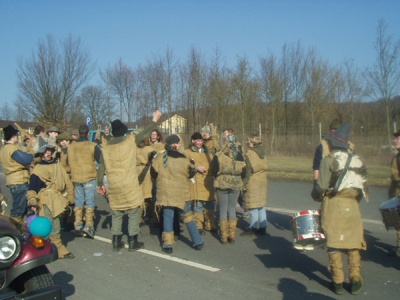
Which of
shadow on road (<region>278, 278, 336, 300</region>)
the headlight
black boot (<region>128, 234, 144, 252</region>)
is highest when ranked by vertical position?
the headlight

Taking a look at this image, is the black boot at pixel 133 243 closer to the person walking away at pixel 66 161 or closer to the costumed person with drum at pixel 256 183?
the costumed person with drum at pixel 256 183

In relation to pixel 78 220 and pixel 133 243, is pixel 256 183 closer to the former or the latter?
pixel 133 243

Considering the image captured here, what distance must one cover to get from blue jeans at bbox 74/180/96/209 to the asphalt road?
2.16 feet

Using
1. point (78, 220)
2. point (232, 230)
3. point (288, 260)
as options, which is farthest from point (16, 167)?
point (288, 260)

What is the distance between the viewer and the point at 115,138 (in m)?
7.06

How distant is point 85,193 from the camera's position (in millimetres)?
8508

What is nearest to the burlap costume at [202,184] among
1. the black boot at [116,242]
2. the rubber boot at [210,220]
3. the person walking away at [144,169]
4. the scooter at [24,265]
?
the rubber boot at [210,220]

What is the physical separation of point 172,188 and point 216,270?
1.57m

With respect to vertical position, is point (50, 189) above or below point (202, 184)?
above

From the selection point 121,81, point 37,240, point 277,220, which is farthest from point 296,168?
point 121,81

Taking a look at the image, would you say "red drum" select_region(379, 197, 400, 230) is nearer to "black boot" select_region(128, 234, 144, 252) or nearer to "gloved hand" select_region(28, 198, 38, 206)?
"black boot" select_region(128, 234, 144, 252)

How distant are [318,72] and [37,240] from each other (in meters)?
27.3

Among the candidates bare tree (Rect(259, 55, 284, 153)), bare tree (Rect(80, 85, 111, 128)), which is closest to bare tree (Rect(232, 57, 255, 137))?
bare tree (Rect(259, 55, 284, 153))

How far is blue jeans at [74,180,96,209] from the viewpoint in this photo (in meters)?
8.45
